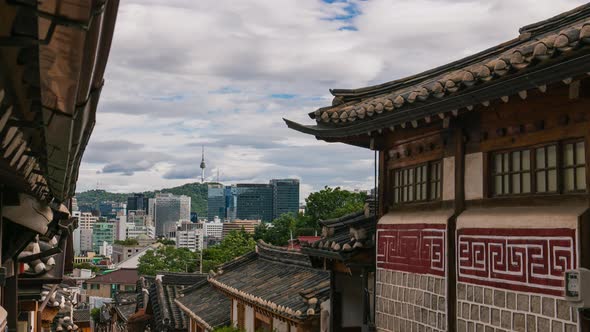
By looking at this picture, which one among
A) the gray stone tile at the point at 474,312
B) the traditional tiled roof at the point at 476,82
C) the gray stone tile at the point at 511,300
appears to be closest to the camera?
the traditional tiled roof at the point at 476,82

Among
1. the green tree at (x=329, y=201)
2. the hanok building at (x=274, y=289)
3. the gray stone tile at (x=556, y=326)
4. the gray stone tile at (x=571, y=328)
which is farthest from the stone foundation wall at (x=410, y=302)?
the green tree at (x=329, y=201)

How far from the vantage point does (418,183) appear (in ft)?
40.6

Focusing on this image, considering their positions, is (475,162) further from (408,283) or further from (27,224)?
(27,224)

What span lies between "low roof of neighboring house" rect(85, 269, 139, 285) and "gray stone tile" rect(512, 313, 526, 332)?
105 metres

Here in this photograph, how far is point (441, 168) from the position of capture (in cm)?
1148

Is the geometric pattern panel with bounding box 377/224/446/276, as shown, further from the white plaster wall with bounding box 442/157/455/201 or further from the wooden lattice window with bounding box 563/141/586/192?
the wooden lattice window with bounding box 563/141/586/192

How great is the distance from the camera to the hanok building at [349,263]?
13.5 metres

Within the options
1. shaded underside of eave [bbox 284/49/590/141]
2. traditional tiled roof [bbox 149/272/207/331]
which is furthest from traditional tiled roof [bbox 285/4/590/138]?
traditional tiled roof [bbox 149/272/207/331]

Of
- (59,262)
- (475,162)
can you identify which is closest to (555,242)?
(475,162)

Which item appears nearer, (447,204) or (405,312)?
(447,204)

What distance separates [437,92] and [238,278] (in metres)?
17.7

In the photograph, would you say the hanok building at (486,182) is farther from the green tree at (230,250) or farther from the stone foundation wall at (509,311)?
the green tree at (230,250)

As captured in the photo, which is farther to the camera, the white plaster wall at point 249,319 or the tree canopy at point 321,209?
the tree canopy at point 321,209

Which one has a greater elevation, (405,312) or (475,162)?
(475,162)
